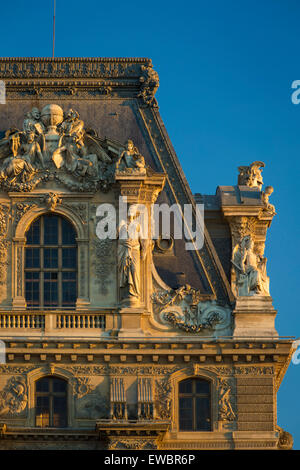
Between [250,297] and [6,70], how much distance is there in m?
12.0

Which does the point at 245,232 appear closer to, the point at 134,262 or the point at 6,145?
the point at 134,262

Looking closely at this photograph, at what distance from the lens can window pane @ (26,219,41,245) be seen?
6969 cm

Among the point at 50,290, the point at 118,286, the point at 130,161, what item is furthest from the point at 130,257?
the point at 130,161

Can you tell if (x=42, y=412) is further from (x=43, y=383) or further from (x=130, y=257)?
(x=130, y=257)

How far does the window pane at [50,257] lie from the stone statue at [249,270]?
6.01m

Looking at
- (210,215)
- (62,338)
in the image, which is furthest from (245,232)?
(62,338)

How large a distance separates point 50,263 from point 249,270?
672 cm

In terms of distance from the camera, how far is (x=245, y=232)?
69875 mm

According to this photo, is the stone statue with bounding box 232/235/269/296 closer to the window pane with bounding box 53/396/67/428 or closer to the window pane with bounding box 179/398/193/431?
the window pane with bounding box 179/398/193/431

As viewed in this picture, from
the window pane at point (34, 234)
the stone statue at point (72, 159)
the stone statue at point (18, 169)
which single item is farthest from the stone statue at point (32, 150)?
the window pane at point (34, 234)

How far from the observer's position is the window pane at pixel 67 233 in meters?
69.7

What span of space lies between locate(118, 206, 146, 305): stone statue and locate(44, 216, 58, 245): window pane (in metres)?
2.37

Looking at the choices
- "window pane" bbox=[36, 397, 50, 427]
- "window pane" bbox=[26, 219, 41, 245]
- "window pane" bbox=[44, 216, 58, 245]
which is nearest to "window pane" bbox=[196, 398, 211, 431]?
"window pane" bbox=[36, 397, 50, 427]

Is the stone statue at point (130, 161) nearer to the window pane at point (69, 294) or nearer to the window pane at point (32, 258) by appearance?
the window pane at point (32, 258)
